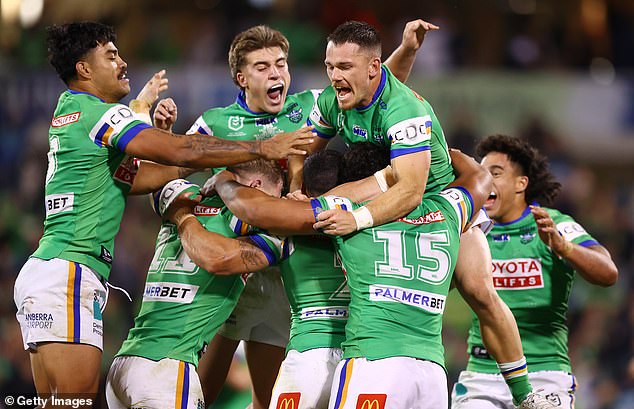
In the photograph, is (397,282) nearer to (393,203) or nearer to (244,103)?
(393,203)

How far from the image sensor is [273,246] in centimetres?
524

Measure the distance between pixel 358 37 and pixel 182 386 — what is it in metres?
2.08

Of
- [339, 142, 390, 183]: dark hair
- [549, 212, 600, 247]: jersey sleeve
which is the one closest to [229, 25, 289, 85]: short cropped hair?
[339, 142, 390, 183]: dark hair

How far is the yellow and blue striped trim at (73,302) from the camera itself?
5.02 metres

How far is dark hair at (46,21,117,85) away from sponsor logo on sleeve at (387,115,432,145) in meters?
1.76

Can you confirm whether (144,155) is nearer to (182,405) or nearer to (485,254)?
(182,405)

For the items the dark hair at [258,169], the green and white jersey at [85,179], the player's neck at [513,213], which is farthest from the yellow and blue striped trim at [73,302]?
the player's neck at [513,213]

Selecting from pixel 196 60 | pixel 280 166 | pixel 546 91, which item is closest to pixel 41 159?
pixel 196 60

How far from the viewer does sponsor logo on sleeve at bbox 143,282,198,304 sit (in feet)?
17.4

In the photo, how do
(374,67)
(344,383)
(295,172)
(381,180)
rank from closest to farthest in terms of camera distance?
(344,383), (381,180), (374,67), (295,172)

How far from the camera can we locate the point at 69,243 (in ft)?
17.0

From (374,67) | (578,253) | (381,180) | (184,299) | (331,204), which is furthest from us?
(578,253)

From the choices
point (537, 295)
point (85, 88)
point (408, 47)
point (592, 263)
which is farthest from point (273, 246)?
point (592, 263)

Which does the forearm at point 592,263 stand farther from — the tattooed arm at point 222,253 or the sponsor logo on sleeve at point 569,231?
the tattooed arm at point 222,253
